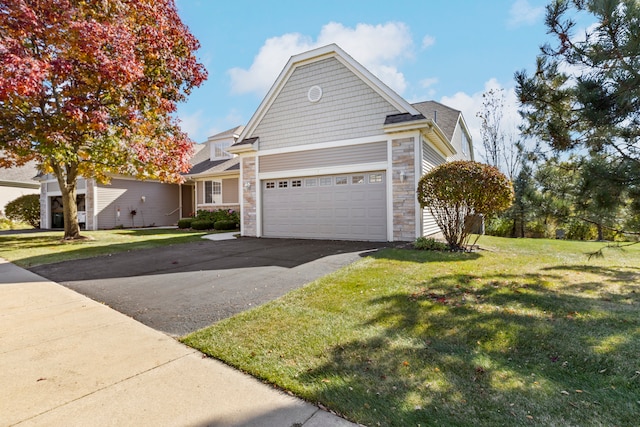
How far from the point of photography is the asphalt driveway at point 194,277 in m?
4.22

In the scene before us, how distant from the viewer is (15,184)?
78.4ft

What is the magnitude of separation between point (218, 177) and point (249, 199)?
22.6 feet

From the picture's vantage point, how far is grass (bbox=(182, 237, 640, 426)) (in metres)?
2.14

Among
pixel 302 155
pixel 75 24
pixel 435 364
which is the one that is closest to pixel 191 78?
pixel 75 24

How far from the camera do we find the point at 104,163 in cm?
1165

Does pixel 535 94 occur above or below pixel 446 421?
above

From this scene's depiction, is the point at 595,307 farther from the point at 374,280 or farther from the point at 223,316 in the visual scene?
the point at 223,316

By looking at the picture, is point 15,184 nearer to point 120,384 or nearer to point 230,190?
point 230,190

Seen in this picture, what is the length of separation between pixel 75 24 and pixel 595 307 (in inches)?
517

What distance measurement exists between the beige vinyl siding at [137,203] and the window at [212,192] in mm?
3877

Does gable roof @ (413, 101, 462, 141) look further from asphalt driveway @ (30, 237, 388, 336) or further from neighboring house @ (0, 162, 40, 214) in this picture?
neighboring house @ (0, 162, 40, 214)

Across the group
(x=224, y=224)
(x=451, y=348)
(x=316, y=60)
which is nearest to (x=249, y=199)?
(x=224, y=224)

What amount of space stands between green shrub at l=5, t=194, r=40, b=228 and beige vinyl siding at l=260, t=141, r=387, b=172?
2049 centimetres

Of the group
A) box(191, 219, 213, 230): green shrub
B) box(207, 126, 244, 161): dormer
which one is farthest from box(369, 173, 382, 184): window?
box(207, 126, 244, 161): dormer
